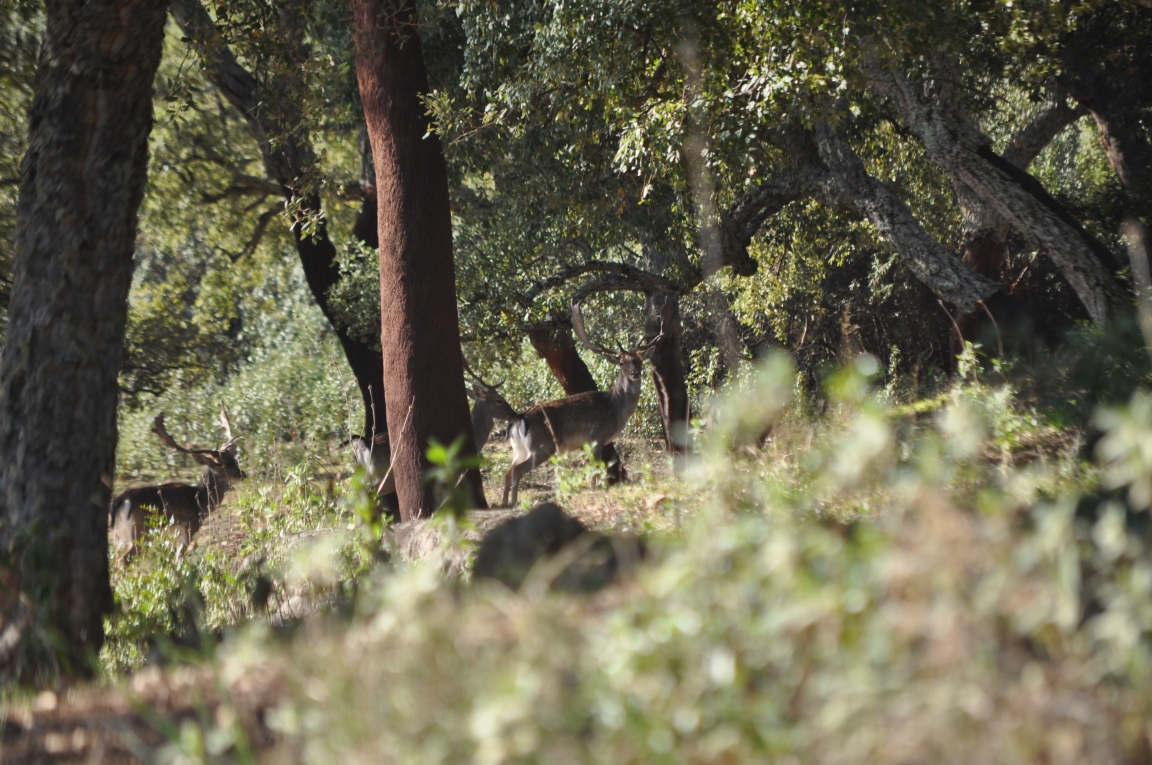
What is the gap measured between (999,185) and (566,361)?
7.23 m

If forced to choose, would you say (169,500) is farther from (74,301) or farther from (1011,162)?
(1011,162)

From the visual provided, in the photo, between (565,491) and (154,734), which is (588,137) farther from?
(154,734)

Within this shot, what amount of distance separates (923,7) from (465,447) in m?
4.69

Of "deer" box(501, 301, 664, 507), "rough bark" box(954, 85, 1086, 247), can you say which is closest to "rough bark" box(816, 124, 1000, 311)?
"rough bark" box(954, 85, 1086, 247)

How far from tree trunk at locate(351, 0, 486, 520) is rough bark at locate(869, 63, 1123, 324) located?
4.52 m

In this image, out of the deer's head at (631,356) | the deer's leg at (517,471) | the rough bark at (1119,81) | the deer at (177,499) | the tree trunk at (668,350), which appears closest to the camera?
the deer at (177,499)

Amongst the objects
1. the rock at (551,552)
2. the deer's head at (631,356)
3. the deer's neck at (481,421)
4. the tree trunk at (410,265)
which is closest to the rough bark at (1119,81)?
the deer's head at (631,356)

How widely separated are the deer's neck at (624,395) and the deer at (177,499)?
4.64 m

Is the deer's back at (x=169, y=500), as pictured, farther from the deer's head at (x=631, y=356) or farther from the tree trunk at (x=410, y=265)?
the deer's head at (x=631, y=356)

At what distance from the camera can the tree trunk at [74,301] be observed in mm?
4695

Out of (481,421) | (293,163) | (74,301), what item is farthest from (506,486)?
(74,301)

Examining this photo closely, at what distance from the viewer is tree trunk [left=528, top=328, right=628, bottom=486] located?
13.2m

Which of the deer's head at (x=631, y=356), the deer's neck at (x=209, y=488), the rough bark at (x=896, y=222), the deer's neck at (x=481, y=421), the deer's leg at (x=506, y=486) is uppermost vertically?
the rough bark at (x=896, y=222)

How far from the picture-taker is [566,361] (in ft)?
50.7
